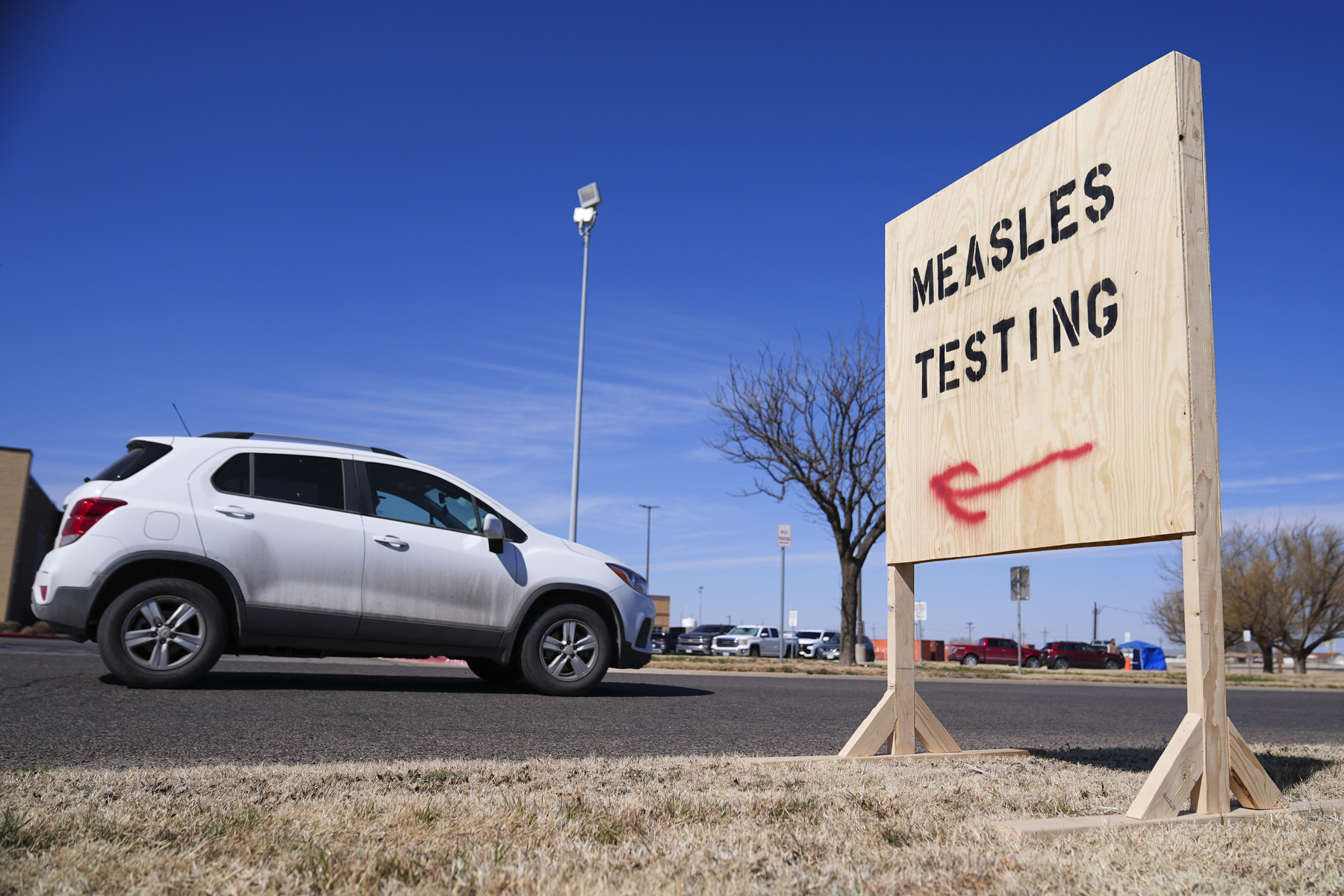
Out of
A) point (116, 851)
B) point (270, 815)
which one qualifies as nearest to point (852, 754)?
point (270, 815)

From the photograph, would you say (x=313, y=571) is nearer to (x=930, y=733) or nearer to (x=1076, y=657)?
(x=930, y=733)

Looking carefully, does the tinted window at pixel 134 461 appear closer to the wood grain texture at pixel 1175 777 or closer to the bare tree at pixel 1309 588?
the wood grain texture at pixel 1175 777

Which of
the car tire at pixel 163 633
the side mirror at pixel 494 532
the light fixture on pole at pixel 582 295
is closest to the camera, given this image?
the car tire at pixel 163 633

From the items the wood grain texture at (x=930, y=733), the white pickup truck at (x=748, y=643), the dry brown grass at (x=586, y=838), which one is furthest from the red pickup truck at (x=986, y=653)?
the dry brown grass at (x=586, y=838)

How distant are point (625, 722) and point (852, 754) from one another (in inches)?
73.6

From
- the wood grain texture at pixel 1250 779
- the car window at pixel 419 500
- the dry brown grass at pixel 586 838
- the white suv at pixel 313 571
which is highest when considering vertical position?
the car window at pixel 419 500

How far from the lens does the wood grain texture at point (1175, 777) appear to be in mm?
3006

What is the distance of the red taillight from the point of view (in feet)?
20.8

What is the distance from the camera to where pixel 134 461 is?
266 inches

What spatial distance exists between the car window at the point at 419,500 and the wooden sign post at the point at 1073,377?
3871 millimetres

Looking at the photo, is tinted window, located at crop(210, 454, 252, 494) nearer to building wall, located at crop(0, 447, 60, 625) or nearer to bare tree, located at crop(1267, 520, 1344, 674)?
building wall, located at crop(0, 447, 60, 625)

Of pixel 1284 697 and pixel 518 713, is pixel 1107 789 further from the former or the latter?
pixel 1284 697

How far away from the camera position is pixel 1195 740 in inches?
125

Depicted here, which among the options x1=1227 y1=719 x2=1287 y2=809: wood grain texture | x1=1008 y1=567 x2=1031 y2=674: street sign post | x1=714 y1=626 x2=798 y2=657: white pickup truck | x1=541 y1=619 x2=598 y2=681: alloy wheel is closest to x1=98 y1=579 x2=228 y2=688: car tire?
x1=541 y1=619 x2=598 y2=681: alloy wheel
